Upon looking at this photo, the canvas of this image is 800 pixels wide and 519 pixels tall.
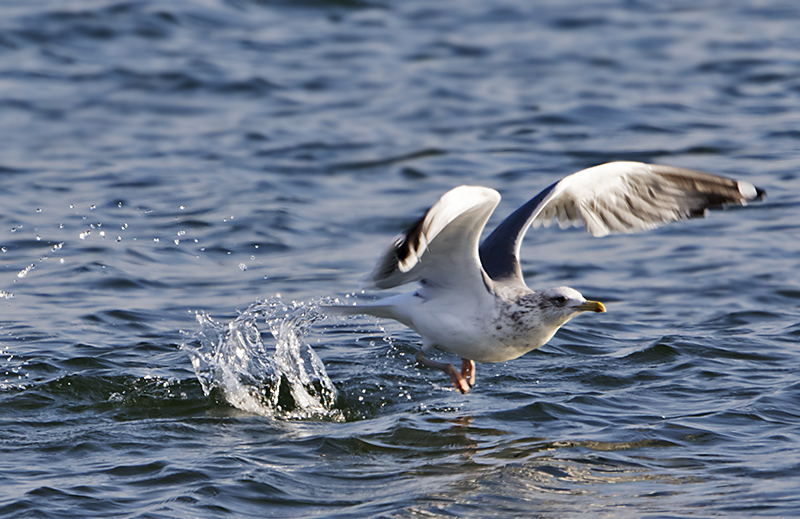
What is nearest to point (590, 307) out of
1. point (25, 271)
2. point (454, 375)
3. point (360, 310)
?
Answer: point (454, 375)

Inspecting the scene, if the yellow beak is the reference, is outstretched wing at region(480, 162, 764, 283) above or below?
above

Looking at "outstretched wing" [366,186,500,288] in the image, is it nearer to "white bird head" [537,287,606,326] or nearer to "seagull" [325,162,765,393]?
"seagull" [325,162,765,393]

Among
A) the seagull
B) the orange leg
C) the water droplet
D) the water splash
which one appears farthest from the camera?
the water droplet

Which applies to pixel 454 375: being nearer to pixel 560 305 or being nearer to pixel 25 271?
pixel 560 305

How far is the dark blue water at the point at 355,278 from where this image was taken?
5293mm

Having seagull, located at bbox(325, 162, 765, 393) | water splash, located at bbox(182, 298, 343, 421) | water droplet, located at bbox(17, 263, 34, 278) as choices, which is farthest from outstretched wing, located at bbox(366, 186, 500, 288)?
water droplet, located at bbox(17, 263, 34, 278)

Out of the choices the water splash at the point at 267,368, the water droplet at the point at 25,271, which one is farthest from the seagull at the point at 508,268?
the water droplet at the point at 25,271

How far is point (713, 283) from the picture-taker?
28.6 feet

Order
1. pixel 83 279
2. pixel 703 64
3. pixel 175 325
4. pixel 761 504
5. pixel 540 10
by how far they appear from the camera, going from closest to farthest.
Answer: pixel 761 504
pixel 175 325
pixel 83 279
pixel 703 64
pixel 540 10

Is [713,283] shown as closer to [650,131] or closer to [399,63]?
[650,131]

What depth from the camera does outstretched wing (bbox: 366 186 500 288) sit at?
4719mm

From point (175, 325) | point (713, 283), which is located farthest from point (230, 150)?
point (713, 283)

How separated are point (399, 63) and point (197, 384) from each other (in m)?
9.82

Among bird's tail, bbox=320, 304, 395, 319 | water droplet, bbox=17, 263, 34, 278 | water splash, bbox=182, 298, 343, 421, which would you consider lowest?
water splash, bbox=182, 298, 343, 421
